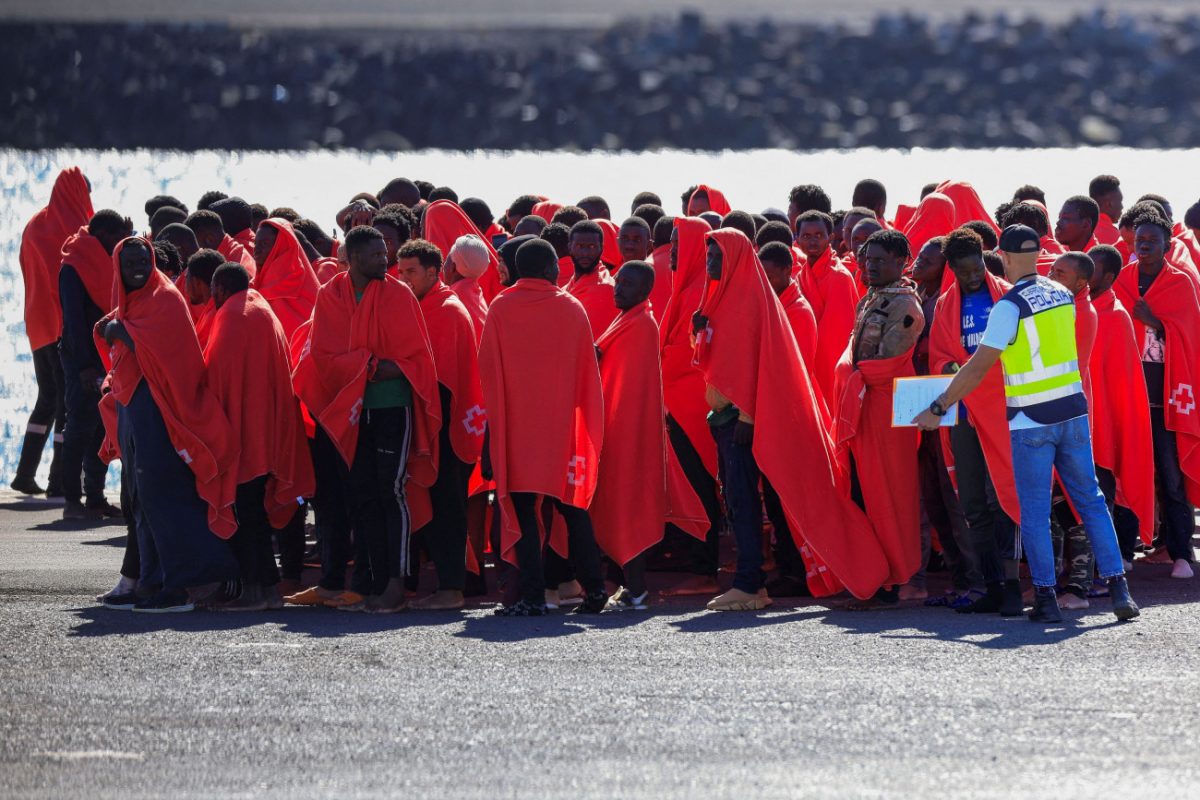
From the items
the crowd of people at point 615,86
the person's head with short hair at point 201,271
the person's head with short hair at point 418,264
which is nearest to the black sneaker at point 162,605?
the person's head with short hair at point 201,271

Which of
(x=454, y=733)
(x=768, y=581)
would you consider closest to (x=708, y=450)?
(x=768, y=581)

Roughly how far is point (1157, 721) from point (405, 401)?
4.04 metres

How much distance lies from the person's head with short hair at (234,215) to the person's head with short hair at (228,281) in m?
2.73

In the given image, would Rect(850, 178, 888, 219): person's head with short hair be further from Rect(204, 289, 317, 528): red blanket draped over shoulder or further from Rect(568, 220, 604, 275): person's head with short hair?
Rect(204, 289, 317, 528): red blanket draped over shoulder

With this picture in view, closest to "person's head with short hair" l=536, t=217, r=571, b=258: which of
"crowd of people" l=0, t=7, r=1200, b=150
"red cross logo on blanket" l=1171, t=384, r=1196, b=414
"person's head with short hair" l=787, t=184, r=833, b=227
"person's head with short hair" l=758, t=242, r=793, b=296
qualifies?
"person's head with short hair" l=758, t=242, r=793, b=296

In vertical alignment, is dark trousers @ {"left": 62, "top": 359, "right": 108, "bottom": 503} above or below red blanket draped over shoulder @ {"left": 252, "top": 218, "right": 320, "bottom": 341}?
below

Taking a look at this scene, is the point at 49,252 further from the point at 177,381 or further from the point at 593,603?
the point at 593,603

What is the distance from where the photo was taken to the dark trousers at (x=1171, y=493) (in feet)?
36.1

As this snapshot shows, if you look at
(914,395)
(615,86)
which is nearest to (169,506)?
(914,395)

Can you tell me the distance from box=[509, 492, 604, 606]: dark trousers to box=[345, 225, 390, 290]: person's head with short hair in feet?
4.06

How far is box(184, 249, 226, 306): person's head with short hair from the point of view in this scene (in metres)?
10.4

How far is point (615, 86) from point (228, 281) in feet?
159

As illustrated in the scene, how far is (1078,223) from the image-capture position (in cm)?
1161

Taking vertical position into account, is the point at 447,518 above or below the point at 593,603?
above
